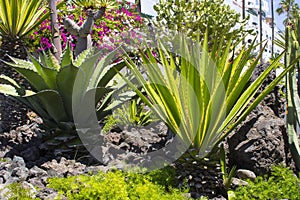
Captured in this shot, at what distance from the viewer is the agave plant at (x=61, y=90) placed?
9.09 feet

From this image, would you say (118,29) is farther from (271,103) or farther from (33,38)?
(271,103)

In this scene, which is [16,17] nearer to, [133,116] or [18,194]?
[133,116]

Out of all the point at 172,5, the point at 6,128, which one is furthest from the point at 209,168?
the point at 172,5

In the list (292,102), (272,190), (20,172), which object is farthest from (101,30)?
(272,190)

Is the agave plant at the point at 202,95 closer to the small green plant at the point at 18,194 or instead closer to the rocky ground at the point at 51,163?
the rocky ground at the point at 51,163

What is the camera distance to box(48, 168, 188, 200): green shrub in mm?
1910

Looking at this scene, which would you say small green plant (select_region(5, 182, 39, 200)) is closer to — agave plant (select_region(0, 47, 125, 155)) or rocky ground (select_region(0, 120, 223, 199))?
rocky ground (select_region(0, 120, 223, 199))

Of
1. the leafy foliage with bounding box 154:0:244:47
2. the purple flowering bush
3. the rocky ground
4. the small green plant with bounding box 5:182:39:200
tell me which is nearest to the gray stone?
the rocky ground

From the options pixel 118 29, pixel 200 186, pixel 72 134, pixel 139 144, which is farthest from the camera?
Answer: pixel 118 29

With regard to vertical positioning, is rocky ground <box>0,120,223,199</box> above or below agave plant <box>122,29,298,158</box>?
below

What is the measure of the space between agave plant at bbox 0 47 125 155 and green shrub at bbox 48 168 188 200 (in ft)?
2.40

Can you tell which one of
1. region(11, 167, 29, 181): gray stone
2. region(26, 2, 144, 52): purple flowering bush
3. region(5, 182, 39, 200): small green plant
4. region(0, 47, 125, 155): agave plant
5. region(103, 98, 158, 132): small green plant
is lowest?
region(103, 98, 158, 132): small green plant

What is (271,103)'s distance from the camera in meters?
3.26

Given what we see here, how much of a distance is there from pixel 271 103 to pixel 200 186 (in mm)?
1252
